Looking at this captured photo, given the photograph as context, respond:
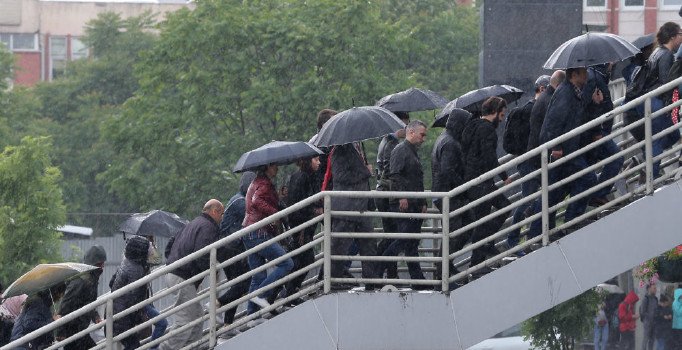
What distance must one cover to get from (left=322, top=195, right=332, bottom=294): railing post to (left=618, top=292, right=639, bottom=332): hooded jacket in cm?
1388

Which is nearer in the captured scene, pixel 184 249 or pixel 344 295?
pixel 344 295

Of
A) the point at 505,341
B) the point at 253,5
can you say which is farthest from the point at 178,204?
the point at 505,341

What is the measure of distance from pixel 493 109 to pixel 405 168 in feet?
2.97

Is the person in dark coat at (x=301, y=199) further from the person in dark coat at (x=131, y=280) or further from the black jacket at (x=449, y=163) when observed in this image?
the person in dark coat at (x=131, y=280)

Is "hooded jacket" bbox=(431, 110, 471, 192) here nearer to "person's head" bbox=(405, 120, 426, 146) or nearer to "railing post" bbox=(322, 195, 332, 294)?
"person's head" bbox=(405, 120, 426, 146)

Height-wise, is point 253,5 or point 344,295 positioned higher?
point 253,5

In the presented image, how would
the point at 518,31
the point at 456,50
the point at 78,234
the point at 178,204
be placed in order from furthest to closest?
the point at 456,50 → the point at 78,234 → the point at 178,204 → the point at 518,31

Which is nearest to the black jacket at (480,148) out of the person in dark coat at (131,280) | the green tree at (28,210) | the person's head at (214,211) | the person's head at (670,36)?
the person's head at (670,36)

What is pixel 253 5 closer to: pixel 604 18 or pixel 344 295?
pixel 604 18

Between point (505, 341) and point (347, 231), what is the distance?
14.5 m

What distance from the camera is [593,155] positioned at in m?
12.4

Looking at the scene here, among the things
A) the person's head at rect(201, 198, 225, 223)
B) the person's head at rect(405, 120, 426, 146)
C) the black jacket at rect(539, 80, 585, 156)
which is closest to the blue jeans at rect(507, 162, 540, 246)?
the black jacket at rect(539, 80, 585, 156)

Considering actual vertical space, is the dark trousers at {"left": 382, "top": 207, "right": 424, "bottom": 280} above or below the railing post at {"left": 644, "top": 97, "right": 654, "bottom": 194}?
below

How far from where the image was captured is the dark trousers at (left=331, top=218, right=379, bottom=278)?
38.8 feet
